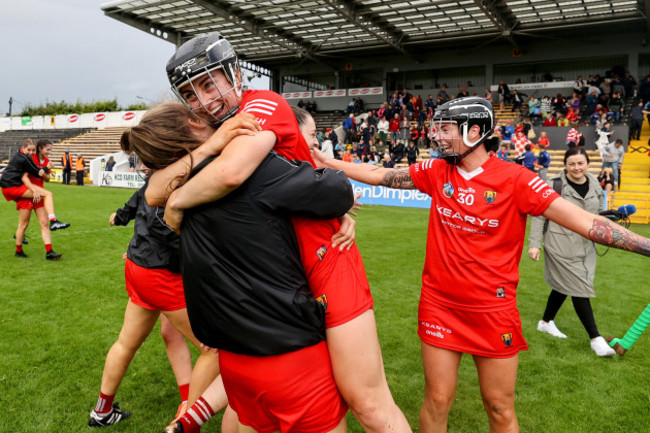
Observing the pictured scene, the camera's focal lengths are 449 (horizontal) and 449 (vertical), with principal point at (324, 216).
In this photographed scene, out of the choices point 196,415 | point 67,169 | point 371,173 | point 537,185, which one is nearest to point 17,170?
point 196,415

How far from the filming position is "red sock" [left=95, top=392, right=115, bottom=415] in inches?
128

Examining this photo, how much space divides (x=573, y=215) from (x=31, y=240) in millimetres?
10996

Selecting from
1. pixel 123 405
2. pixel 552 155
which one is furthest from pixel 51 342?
pixel 552 155

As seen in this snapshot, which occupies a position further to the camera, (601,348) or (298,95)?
(298,95)

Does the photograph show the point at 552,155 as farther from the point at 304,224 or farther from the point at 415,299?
the point at 304,224

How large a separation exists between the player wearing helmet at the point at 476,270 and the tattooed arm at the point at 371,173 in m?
0.37

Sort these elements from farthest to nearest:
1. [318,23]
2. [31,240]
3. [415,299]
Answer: [318,23]
[31,240]
[415,299]

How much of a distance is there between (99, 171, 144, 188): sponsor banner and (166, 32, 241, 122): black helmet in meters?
26.4

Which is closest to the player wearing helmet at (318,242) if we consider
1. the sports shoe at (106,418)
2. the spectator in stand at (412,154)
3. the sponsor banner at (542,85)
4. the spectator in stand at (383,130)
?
the sports shoe at (106,418)

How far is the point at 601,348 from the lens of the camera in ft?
15.6

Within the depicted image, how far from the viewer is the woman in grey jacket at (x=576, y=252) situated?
4.90 m

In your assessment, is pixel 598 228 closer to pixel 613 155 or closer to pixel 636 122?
pixel 613 155

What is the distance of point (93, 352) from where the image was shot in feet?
14.8

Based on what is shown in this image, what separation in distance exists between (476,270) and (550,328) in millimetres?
3494
